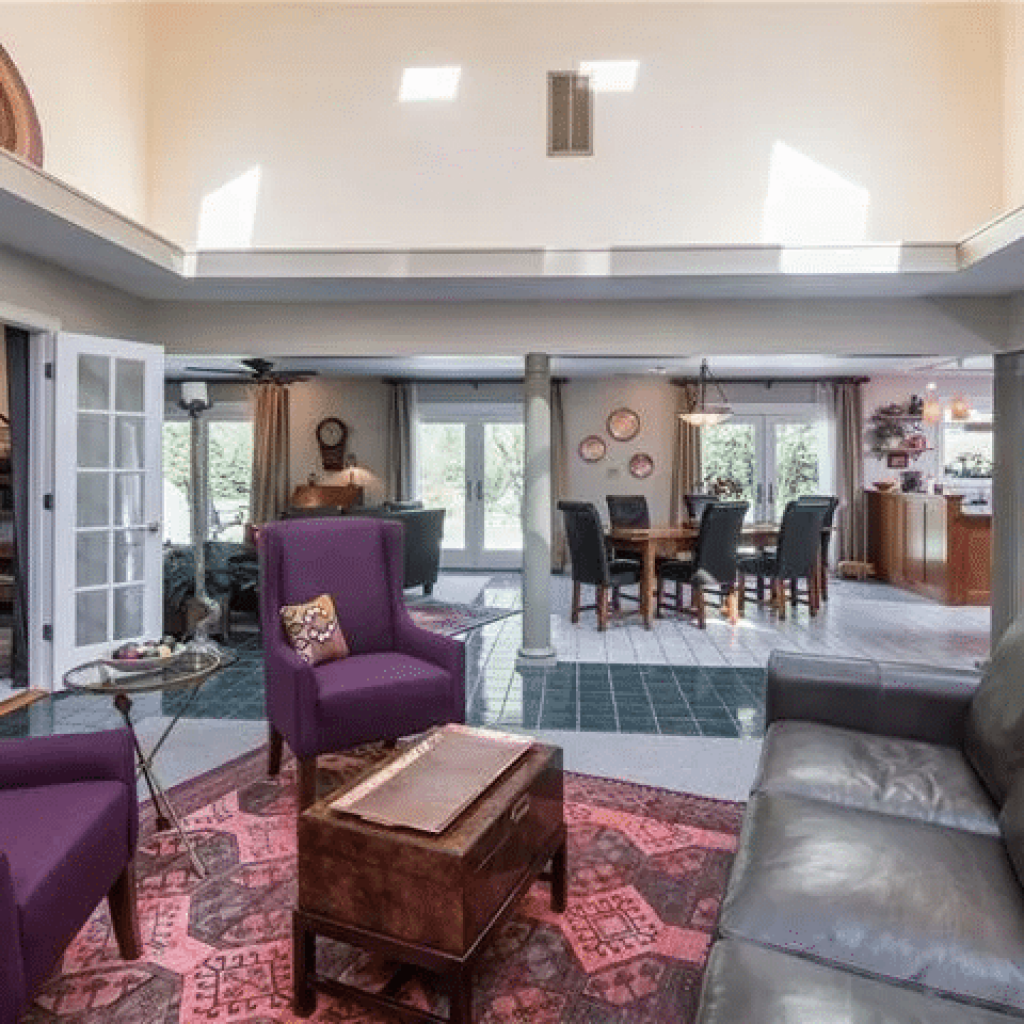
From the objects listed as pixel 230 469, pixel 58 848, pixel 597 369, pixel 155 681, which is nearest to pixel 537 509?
pixel 155 681

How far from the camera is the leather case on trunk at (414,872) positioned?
155 cm

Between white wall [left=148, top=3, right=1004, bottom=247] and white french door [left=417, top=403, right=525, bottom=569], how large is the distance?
504cm

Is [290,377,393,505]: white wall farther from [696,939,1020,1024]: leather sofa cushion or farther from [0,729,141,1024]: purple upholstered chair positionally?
[696,939,1020,1024]: leather sofa cushion

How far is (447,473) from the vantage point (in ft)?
31.7

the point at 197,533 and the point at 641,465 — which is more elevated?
the point at 641,465

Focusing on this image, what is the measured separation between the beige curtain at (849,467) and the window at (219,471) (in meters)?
7.40

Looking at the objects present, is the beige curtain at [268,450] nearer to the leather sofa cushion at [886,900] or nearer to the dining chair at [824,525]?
the dining chair at [824,525]

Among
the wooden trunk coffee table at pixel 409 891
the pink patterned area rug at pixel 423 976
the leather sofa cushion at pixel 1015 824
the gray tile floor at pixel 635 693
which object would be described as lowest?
the pink patterned area rug at pixel 423 976

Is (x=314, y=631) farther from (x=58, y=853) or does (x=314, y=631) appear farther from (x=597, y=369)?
(x=597, y=369)

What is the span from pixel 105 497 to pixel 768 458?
760cm

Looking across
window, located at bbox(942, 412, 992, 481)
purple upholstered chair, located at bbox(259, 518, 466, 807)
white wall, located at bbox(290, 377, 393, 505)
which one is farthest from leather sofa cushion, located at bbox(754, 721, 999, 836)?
window, located at bbox(942, 412, 992, 481)

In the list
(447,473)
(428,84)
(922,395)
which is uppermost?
(428,84)

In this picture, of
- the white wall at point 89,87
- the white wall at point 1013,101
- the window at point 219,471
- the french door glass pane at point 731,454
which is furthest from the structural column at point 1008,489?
the window at point 219,471

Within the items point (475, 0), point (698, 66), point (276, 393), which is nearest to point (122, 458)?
point (475, 0)
